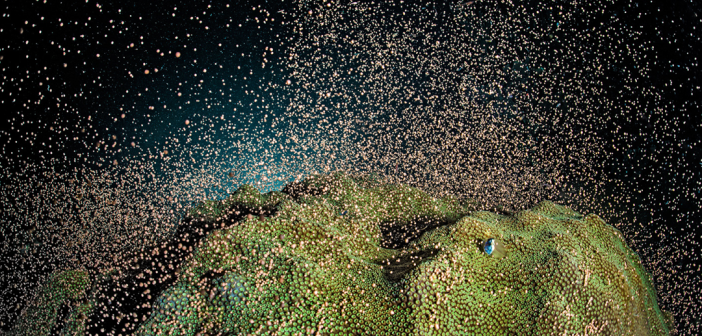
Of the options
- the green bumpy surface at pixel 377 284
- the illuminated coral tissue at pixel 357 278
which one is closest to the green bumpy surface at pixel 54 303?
the illuminated coral tissue at pixel 357 278

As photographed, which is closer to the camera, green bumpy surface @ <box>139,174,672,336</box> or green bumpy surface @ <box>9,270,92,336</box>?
green bumpy surface @ <box>139,174,672,336</box>

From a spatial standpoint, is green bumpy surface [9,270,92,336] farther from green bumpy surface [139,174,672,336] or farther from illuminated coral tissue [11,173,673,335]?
green bumpy surface [139,174,672,336]

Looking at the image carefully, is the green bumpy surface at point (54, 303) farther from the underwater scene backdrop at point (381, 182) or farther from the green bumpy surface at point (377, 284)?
the green bumpy surface at point (377, 284)

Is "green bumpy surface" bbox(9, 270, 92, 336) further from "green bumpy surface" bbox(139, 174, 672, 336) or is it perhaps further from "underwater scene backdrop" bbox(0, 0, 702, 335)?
"green bumpy surface" bbox(139, 174, 672, 336)

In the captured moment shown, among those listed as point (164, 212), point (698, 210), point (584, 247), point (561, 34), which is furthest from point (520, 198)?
Answer: point (164, 212)

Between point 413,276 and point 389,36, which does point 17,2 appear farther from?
point 413,276

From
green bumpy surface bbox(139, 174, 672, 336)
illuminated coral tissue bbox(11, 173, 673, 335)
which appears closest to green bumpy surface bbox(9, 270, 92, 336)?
illuminated coral tissue bbox(11, 173, 673, 335)
